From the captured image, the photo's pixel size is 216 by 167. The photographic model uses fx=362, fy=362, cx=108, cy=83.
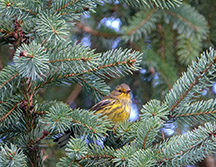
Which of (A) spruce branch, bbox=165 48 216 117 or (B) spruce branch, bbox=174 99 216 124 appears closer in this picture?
(A) spruce branch, bbox=165 48 216 117

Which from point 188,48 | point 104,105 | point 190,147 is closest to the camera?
point 190,147

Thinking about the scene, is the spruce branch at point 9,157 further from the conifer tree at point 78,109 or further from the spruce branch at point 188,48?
the spruce branch at point 188,48

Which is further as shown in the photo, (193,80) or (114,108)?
(114,108)

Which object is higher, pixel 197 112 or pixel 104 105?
pixel 197 112

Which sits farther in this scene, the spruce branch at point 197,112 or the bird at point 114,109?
the bird at point 114,109

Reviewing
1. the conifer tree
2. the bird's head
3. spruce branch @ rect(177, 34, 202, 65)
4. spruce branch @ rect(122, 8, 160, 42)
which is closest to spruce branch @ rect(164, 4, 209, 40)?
spruce branch @ rect(177, 34, 202, 65)

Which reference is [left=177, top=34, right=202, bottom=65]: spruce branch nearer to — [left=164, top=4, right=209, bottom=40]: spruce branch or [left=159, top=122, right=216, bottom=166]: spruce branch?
[left=164, top=4, right=209, bottom=40]: spruce branch

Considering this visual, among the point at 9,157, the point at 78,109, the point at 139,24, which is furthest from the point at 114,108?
the point at 9,157

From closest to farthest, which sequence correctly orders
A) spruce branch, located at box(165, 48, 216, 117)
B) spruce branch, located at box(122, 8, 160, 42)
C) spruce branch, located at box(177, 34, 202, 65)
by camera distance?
spruce branch, located at box(165, 48, 216, 117) → spruce branch, located at box(122, 8, 160, 42) → spruce branch, located at box(177, 34, 202, 65)

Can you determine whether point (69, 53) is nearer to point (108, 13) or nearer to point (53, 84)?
point (53, 84)

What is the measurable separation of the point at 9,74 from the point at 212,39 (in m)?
2.90

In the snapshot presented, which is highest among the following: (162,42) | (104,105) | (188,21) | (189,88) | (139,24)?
(189,88)

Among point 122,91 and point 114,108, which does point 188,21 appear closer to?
point 122,91

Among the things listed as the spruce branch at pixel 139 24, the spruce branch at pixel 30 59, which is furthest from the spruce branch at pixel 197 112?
the spruce branch at pixel 139 24
